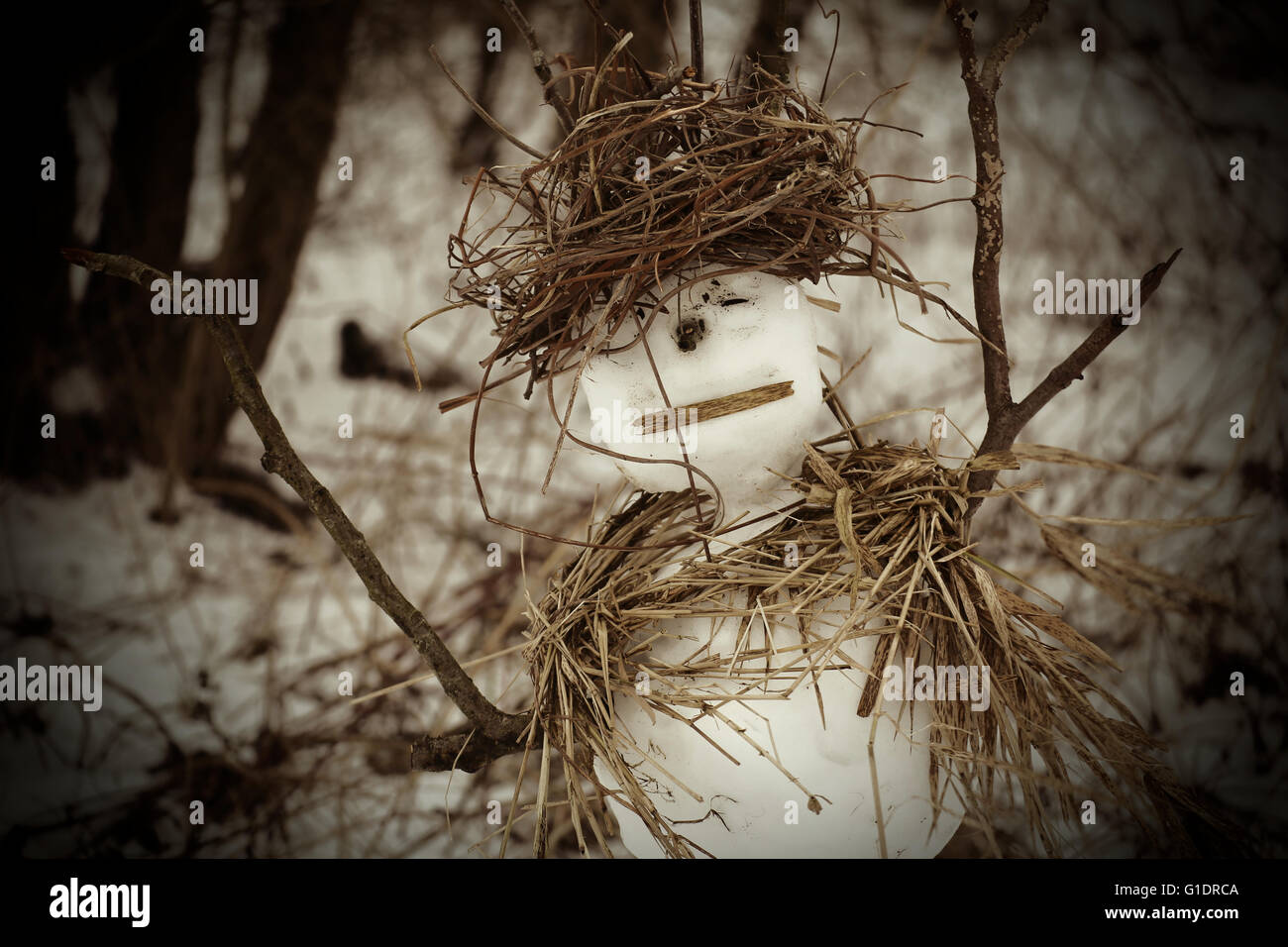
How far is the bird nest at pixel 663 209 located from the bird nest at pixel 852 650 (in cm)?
15

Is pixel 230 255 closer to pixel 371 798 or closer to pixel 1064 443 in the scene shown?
pixel 371 798

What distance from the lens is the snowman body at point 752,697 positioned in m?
0.71

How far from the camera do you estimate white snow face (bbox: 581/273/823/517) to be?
72 cm

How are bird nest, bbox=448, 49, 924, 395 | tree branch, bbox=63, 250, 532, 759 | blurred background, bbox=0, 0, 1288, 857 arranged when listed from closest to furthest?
bird nest, bbox=448, 49, 924, 395
tree branch, bbox=63, 250, 532, 759
blurred background, bbox=0, 0, 1288, 857

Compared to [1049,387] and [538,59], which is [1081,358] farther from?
[538,59]

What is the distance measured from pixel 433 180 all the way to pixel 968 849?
0.85 meters

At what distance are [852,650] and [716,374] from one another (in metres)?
0.20

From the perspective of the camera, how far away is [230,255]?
1.08 m

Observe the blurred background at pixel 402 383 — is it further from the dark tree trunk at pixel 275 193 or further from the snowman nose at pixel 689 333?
the snowman nose at pixel 689 333

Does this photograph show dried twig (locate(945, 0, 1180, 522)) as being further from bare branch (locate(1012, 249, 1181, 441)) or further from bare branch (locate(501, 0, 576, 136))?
bare branch (locate(501, 0, 576, 136))

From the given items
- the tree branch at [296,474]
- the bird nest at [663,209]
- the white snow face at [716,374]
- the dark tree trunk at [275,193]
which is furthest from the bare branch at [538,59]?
the dark tree trunk at [275,193]

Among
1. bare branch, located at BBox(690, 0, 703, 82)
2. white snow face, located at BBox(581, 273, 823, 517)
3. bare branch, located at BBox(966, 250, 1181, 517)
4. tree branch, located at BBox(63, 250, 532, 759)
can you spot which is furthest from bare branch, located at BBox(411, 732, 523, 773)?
bare branch, located at BBox(690, 0, 703, 82)

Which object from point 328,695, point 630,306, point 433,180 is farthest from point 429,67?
point 328,695

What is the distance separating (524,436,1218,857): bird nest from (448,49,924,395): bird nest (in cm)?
15
